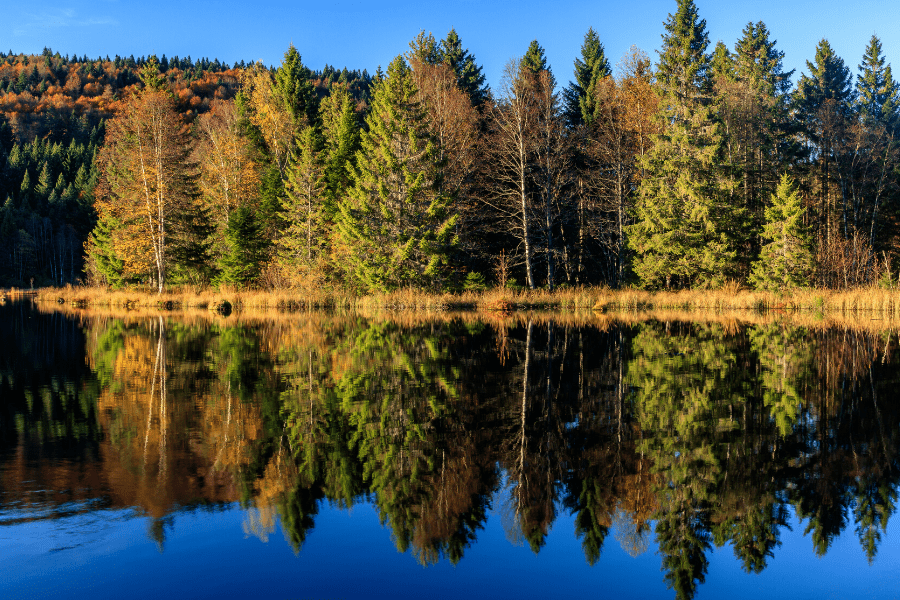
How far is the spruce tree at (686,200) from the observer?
1432 inches

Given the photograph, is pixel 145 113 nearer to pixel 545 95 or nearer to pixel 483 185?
pixel 483 185

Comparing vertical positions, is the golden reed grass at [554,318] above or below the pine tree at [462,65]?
below

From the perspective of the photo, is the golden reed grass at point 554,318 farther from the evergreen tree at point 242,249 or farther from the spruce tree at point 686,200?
the evergreen tree at point 242,249

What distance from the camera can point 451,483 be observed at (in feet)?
21.4

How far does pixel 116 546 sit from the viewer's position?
5.14 metres

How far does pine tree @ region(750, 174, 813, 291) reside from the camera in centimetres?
3497

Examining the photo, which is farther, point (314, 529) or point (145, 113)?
point (145, 113)

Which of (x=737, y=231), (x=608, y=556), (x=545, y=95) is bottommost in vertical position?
(x=608, y=556)

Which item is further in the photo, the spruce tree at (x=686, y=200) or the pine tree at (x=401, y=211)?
the spruce tree at (x=686, y=200)

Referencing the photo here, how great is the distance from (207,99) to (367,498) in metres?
104

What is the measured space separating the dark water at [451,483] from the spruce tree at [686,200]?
24014 mm

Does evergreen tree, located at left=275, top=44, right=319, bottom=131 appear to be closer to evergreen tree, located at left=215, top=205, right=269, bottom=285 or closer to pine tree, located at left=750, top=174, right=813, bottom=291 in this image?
evergreen tree, located at left=215, top=205, right=269, bottom=285

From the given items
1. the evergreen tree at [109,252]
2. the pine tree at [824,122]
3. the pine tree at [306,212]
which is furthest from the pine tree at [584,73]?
the evergreen tree at [109,252]

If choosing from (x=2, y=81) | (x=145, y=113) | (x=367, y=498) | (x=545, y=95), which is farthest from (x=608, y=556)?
(x=2, y=81)
